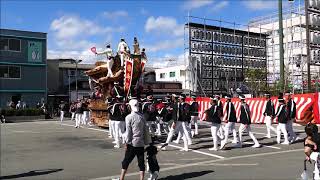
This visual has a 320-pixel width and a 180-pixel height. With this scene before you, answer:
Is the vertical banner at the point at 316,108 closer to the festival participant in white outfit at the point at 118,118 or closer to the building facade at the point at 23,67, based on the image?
the festival participant in white outfit at the point at 118,118

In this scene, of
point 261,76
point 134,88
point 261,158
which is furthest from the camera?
point 261,76

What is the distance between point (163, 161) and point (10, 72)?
3903 cm

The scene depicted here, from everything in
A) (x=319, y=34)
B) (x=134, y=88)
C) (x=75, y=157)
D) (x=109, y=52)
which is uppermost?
(x=319, y=34)

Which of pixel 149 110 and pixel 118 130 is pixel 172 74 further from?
pixel 118 130

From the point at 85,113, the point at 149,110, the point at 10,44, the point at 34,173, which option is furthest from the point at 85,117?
the point at 10,44

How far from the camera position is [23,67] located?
48156mm

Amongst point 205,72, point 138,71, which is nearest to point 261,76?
point 205,72

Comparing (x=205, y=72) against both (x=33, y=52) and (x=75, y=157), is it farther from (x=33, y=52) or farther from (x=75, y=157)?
(x=75, y=157)

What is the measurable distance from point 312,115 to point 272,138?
521cm

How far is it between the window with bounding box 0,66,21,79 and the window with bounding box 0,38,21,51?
204cm

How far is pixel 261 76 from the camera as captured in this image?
41500 millimetres

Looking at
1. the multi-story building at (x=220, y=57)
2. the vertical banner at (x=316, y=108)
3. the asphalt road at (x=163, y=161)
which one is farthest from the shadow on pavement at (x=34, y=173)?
the multi-story building at (x=220, y=57)

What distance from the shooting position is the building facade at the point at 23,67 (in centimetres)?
4691

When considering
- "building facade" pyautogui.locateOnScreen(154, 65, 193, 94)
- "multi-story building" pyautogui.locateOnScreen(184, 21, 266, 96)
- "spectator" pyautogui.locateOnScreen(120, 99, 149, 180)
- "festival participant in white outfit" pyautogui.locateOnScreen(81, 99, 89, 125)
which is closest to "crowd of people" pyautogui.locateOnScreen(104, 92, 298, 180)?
"spectator" pyautogui.locateOnScreen(120, 99, 149, 180)
